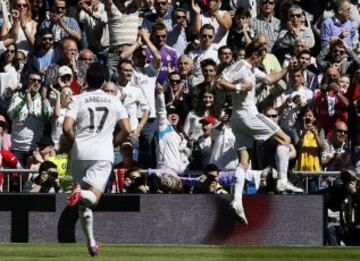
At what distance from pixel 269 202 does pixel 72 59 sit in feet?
14.0

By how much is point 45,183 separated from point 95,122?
11.2 feet

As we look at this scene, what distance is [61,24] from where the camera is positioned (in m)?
21.2

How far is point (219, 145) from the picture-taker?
1884 cm

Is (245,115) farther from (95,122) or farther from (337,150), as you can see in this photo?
(95,122)

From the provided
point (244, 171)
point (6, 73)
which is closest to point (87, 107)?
point (244, 171)

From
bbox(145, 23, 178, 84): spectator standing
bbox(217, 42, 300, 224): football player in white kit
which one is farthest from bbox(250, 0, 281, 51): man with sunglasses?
bbox(217, 42, 300, 224): football player in white kit

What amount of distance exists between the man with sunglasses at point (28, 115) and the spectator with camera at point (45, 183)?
158 cm

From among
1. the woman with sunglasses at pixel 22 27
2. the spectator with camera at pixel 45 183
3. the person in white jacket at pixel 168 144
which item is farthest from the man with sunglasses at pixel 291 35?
the spectator with camera at pixel 45 183

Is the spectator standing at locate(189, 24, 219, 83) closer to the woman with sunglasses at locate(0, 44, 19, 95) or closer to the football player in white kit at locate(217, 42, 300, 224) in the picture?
the woman with sunglasses at locate(0, 44, 19, 95)

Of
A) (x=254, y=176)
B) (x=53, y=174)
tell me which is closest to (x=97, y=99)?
(x=53, y=174)

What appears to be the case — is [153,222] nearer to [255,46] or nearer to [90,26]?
[255,46]

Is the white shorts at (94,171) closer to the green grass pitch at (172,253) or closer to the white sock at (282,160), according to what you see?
the green grass pitch at (172,253)

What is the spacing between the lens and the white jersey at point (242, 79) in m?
17.0

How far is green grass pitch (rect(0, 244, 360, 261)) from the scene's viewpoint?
1475cm
